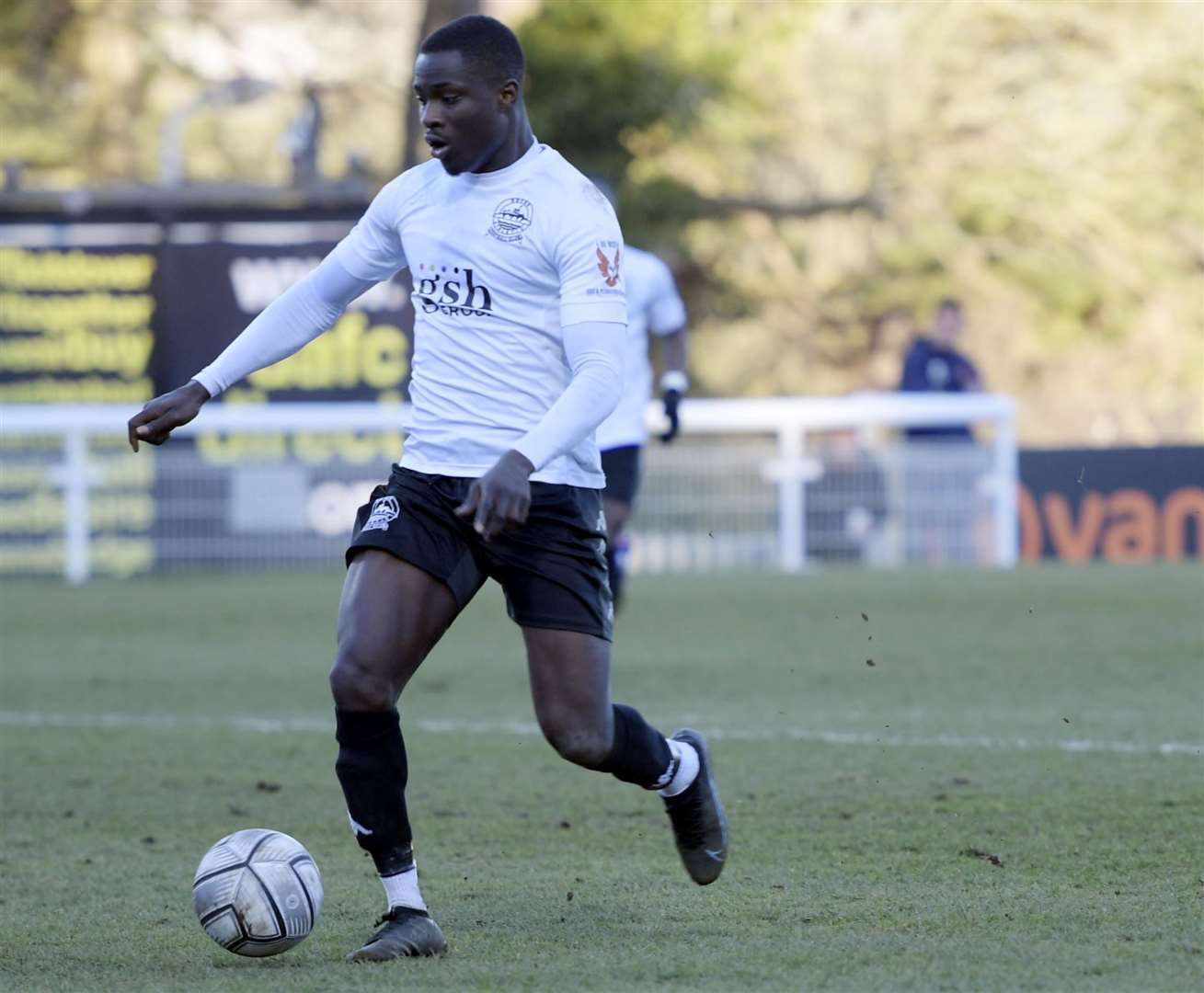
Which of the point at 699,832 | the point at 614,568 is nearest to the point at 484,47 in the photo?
the point at 699,832

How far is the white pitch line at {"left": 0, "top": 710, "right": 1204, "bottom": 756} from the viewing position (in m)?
8.19

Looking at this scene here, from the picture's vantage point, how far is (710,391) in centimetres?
3753

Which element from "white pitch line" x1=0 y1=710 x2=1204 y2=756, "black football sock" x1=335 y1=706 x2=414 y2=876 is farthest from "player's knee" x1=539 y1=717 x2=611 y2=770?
"white pitch line" x1=0 y1=710 x2=1204 y2=756

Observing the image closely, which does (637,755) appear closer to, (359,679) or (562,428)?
(359,679)

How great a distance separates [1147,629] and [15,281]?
35.4 ft

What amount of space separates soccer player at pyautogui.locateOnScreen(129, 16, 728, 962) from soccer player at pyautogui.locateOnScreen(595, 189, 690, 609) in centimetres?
556

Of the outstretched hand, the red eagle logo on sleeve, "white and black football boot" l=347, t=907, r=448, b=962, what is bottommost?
"white and black football boot" l=347, t=907, r=448, b=962

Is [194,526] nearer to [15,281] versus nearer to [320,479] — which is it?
[320,479]

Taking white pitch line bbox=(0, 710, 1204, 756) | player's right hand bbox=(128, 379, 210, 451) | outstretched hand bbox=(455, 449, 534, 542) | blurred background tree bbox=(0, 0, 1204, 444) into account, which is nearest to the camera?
outstretched hand bbox=(455, 449, 534, 542)

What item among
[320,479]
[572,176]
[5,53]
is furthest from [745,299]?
[572,176]

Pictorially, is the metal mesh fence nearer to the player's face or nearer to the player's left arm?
the player's face

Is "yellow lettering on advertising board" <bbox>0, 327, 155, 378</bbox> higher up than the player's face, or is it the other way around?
"yellow lettering on advertising board" <bbox>0, 327, 155, 378</bbox>

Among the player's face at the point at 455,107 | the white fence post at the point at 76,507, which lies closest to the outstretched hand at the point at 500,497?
the player's face at the point at 455,107

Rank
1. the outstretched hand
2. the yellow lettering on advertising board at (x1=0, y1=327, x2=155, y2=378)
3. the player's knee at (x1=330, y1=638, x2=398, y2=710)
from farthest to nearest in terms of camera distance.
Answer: the yellow lettering on advertising board at (x1=0, y1=327, x2=155, y2=378) < the player's knee at (x1=330, y1=638, x2=398, y2=710) < the outstretched hand
